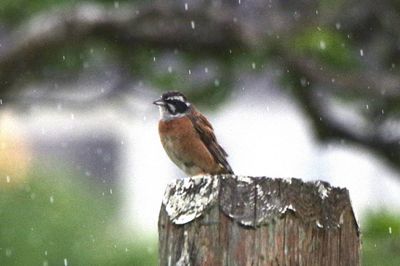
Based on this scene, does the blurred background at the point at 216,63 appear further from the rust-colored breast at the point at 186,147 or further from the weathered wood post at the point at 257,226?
the weathered wood post at the point at 257,226

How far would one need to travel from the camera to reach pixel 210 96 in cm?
543

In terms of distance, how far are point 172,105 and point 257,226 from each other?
3.08m

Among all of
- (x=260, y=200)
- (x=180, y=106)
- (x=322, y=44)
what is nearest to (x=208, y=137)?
(x=180, y=106)

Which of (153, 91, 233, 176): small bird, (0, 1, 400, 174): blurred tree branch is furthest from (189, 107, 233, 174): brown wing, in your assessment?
(0, 1, 400, 174): blurred tree branch

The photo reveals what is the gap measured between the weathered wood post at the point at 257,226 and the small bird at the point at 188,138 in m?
2.77

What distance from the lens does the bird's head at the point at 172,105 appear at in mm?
5230

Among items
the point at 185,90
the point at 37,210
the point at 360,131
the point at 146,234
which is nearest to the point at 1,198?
the point at 37,210

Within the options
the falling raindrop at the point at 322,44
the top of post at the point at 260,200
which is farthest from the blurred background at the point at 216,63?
the top of post at the point at 260,200

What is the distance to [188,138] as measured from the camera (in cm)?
548

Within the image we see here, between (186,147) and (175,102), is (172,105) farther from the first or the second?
(186,147)

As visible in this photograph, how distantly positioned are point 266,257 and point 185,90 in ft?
10.2

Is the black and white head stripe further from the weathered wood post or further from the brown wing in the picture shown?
the weathered wood post

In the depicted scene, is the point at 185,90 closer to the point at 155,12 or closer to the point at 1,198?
the point at 155,12

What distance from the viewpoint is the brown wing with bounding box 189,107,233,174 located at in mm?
5309
